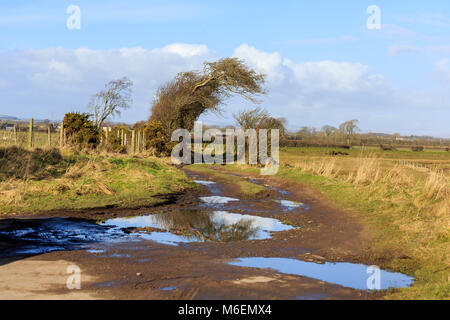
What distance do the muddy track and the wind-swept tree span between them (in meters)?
26.2

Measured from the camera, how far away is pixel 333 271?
7941mm

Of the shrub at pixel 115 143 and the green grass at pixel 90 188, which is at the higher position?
the shrub at pixel 115 143

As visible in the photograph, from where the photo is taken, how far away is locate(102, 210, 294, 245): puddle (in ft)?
33.5

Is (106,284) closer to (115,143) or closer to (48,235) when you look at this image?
(48,235)

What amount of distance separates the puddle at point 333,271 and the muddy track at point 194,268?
27cm

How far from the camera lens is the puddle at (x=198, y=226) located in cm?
1022

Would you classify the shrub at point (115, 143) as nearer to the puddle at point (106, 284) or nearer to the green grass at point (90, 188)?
the green grass at point (90, 188)

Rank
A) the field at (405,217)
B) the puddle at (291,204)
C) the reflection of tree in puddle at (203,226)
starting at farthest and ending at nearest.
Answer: the puddle at (291,204) → the reflection of tree in puddle at (203,226) → the field at (405,217)

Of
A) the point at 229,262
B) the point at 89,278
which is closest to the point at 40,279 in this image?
the point at 89,278

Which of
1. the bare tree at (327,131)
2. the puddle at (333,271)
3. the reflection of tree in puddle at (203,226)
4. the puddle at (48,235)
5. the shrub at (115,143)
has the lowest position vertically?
the puddle at (333,271)

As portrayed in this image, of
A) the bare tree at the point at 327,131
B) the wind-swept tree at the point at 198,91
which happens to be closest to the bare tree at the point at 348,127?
the bare tree at the point at 327,131

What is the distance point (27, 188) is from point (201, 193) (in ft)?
21.1

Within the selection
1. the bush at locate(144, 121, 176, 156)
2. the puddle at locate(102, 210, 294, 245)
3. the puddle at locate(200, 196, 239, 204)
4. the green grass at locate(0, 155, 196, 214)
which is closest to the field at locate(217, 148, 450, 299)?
the puddle at locate(102, 210, 294, 245)

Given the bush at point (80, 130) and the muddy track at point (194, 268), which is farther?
the bush at point (80, 130)
